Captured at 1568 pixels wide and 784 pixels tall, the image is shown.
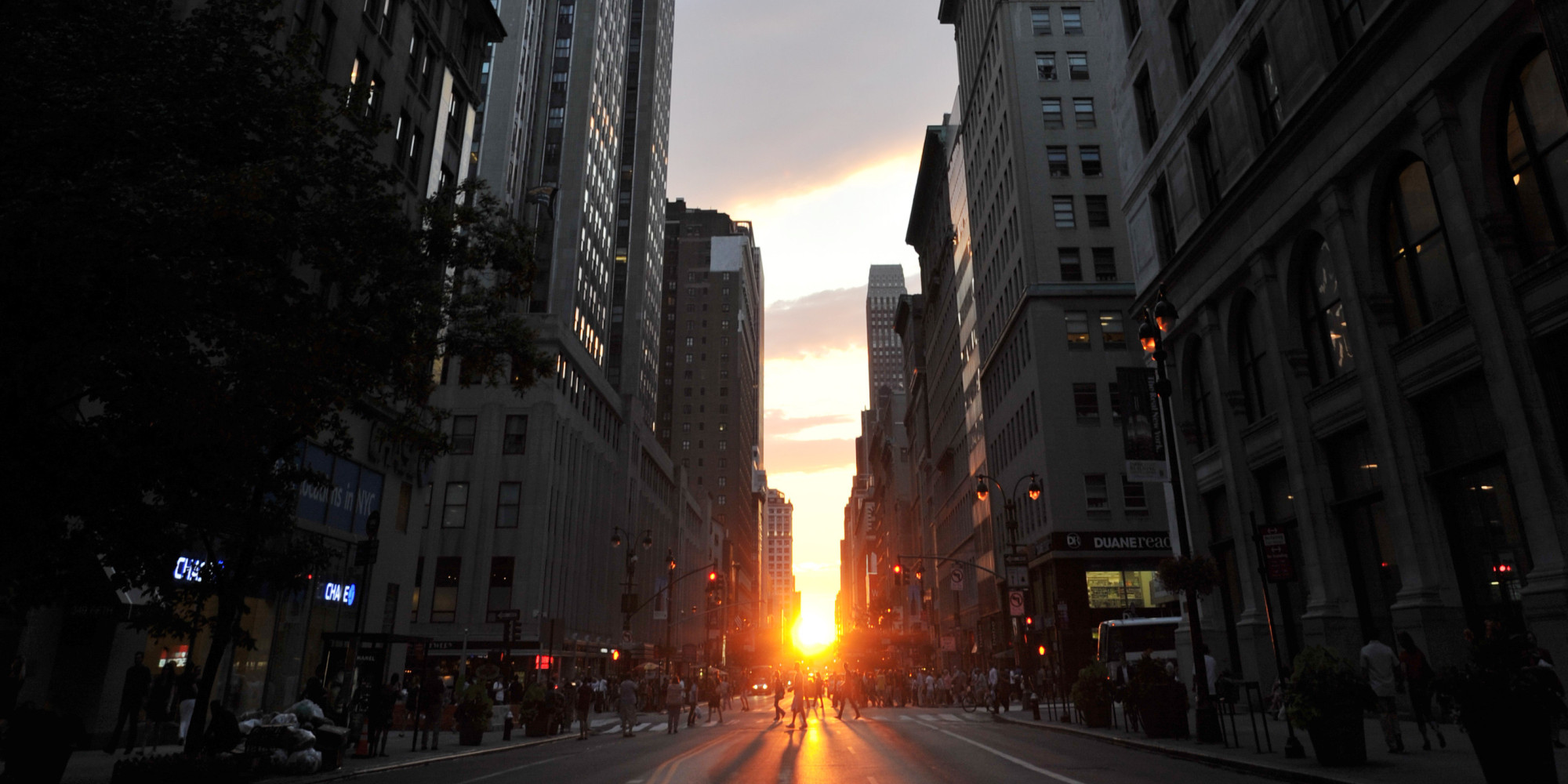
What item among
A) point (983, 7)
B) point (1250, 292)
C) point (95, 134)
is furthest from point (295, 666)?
point (983, 7)

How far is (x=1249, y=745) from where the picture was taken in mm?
16453

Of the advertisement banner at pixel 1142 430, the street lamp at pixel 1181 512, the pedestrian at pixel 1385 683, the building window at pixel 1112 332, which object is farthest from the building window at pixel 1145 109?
the pedestrian at pixel 1385 683

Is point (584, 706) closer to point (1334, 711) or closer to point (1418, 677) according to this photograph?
point (1334, 711)

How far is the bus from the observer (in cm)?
3828

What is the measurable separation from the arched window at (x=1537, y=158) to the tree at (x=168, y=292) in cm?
2068

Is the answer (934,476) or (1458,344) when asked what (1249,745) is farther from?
(934,476)

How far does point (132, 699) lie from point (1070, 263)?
50.3 metres

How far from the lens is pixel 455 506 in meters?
58.6

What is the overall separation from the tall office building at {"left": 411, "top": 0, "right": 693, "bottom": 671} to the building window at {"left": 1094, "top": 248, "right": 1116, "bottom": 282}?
3369cm

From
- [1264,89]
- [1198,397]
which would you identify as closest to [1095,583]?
[1198,397]

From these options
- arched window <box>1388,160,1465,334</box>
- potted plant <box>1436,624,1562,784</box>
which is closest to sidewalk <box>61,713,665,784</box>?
potted plant <box>1436,624,1562,784</box>

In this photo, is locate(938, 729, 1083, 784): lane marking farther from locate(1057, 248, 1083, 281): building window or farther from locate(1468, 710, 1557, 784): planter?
locate(1057, 248, 1083, 281): building window

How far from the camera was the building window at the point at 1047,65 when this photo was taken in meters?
58.4

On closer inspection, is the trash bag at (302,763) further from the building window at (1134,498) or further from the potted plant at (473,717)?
the building window at (1134,498)
